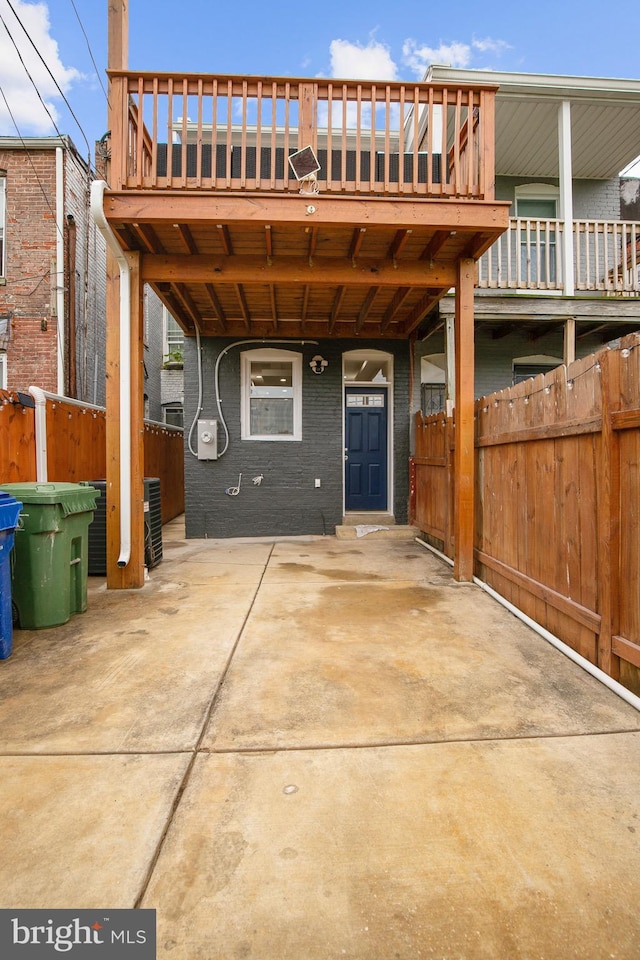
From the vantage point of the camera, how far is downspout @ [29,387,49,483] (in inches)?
187

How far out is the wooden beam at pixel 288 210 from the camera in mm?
3766

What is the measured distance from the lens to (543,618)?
3.20 metres

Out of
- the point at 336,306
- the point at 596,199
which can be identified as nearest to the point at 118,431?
the point at 336,306

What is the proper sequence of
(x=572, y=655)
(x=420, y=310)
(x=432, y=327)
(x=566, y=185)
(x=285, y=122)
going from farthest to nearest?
1. (x=432, y=327)
2. (x=566, y=185)
3. (x=420, y=310)
4. (x=285, y=122)
5. (x=572, y=655)

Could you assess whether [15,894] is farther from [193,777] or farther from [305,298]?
[305,298]

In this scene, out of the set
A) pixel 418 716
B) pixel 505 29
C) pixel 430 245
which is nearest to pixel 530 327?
pixel 430 245

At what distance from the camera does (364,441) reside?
7.54m

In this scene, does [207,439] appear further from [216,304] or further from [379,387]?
[379,387]

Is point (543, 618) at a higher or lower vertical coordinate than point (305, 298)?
lower

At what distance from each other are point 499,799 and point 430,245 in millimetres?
4217

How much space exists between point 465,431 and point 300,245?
7.43ft

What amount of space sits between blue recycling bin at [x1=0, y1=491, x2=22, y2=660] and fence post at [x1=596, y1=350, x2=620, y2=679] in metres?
3.30

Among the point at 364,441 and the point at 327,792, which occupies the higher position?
the point at 364,441

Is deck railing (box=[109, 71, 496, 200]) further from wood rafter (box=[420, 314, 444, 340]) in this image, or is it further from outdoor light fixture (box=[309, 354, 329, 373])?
outdoor light fixture (box=[309, 354, 329, 373])
